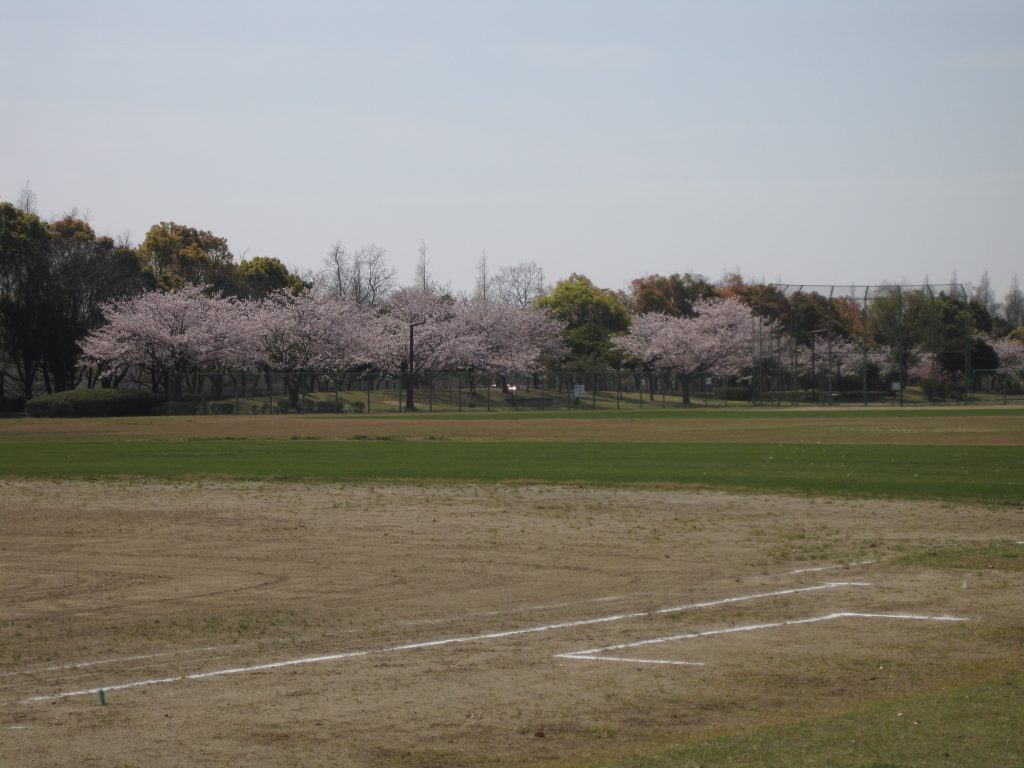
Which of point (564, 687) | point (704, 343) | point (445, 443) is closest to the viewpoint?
point (564, 687)

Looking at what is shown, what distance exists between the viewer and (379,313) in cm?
12100

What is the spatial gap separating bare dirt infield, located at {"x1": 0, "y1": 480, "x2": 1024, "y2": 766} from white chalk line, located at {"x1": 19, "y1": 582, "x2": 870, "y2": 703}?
50 millimetres

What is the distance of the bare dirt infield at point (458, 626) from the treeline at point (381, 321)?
6973cm

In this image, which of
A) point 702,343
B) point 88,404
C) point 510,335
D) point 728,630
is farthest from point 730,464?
point 510,335

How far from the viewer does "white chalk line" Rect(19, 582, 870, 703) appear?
365 inches

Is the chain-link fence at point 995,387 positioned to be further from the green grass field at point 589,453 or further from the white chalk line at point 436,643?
the white chalk line at point 436,643

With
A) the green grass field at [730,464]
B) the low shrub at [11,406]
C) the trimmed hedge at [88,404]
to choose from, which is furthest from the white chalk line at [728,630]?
the low shrub at [11,406]

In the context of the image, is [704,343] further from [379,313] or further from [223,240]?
[223,240]

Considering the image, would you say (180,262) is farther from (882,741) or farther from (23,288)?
(882,741)

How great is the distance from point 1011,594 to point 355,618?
6.72m

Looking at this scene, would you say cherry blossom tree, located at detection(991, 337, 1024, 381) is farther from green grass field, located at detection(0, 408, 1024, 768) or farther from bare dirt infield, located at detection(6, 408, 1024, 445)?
green grass field, located at detection(0, 408, 1024, 768)

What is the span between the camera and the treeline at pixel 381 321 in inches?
3423

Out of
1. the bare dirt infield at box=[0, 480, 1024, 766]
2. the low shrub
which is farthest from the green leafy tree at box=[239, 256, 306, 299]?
the bare dirt infield at box=[0, 480, 1024, 766]

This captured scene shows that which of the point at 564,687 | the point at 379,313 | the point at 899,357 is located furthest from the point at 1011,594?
the point at 379,313
